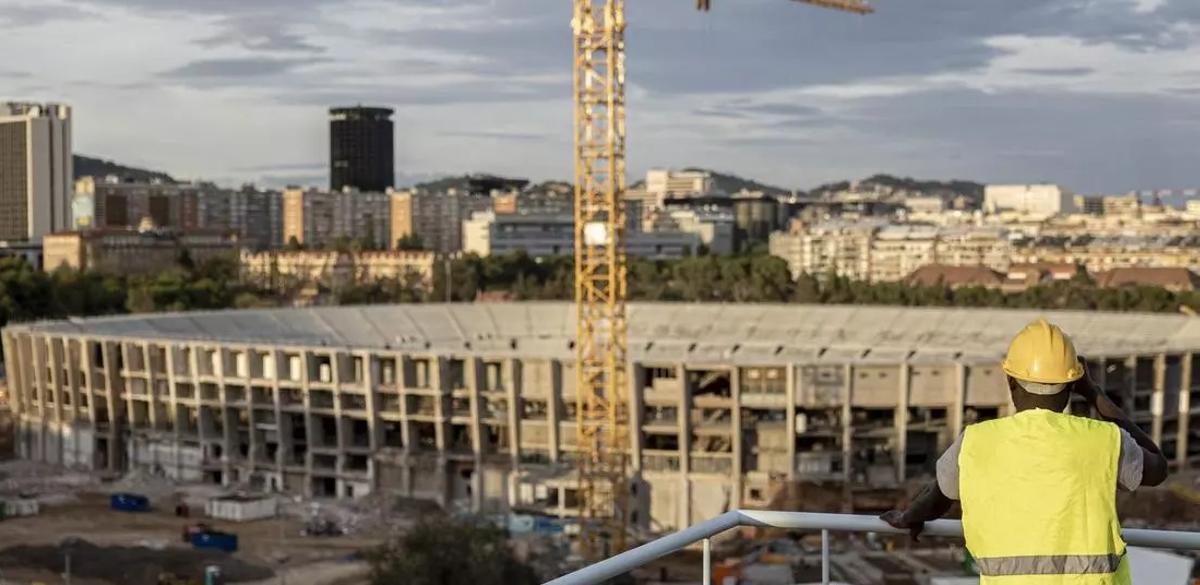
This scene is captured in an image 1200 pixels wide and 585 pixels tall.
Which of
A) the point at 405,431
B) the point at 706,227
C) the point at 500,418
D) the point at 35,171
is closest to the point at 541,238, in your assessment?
the point at 706,227

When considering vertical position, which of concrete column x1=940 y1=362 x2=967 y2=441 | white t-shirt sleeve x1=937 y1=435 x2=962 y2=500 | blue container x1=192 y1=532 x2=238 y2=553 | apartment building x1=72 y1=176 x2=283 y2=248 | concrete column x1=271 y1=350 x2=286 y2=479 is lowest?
blue container x1=192 y1=532 x2=238 y2=553

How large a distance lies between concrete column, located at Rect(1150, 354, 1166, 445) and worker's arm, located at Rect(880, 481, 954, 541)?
129 feet

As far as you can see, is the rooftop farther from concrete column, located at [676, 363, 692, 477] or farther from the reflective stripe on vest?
the reflective stripe on vest

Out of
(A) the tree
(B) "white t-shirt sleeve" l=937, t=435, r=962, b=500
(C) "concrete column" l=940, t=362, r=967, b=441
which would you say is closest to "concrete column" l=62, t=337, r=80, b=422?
(A) the tree

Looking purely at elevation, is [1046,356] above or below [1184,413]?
above

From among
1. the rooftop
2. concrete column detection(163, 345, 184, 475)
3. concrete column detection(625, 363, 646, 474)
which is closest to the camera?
concrete column detection(625, 363, 646, 474)

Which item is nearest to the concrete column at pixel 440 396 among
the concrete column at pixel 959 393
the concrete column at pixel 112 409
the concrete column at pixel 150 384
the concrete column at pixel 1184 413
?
the concrete column at pixel 150 384

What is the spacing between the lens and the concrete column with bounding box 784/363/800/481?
37719mm

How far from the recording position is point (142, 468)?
4544 cm

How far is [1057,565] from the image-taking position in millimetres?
3744

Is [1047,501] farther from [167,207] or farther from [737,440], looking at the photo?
[167,207]

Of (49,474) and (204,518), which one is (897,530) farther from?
(49,474)

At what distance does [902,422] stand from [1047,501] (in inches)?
1382

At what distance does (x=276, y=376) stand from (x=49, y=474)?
→ 8.23 m
